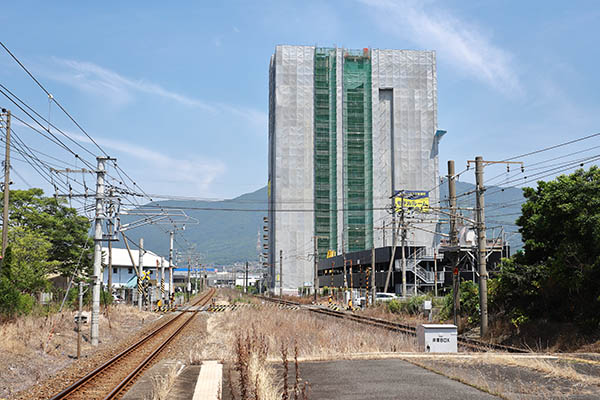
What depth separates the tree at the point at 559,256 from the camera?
73.2 ft

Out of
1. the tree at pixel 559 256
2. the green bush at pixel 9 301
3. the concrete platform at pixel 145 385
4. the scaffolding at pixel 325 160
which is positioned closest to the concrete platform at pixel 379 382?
the concrete platform at pixel 145 385

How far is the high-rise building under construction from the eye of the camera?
397ft

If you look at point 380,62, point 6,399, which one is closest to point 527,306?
point 6,399

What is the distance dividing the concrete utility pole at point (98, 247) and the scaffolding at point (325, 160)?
309 ft

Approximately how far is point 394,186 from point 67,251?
76.4 meters

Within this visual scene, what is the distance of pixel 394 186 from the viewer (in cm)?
12206

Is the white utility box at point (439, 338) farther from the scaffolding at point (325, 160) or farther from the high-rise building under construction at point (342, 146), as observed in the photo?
the scaffolding at point (325, 160)

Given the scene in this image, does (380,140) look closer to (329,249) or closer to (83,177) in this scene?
(329,249)

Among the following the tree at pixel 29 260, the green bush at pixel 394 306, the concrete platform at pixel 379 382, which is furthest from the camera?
the green bush at pixel 394 306

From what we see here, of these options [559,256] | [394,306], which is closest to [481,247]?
[559,256]

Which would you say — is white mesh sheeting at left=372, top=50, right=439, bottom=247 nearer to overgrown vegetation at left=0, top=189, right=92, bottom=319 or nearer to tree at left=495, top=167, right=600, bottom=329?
overgrown vegetation at left=0, top=189, right=92, bottom=319

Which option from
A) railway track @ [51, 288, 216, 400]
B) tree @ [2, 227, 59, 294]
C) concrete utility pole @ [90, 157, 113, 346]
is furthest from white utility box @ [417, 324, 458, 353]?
tree @ [2, 227, 59, 294]

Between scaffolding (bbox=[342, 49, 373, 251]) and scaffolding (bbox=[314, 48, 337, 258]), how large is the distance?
2618mm

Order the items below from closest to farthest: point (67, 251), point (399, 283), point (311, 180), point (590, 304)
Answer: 1. point (590, 304)
2. point (67, 251)
3. point (399, 283)
4. point (311, 180)
